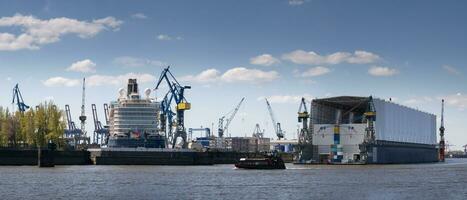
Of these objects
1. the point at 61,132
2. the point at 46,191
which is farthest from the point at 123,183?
the point at 61,132

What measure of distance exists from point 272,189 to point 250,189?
2.57 m

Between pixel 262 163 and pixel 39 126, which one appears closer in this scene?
pixel 262 163

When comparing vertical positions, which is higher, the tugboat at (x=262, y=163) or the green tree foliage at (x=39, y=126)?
the green tree foliage at (x=39, y=126)

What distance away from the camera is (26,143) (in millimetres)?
197000

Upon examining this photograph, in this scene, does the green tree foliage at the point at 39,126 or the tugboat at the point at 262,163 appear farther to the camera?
the green tree foliage at the point at 39,126

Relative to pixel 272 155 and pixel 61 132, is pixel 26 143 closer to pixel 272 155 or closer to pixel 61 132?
pixel 61 132

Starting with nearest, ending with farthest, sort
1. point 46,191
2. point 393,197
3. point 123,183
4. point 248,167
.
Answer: point 393,197, point 46,191, point 123,183, point 248,167

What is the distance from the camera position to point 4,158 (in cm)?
17100

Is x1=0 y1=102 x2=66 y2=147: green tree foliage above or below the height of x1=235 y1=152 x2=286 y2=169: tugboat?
above

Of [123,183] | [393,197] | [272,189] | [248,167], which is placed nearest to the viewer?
[393,197]

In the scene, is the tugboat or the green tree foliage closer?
the tugboat

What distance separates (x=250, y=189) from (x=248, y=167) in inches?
2985

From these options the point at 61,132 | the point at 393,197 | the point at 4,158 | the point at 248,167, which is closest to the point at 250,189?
the point at 393,197

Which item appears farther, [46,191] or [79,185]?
[79,185]
